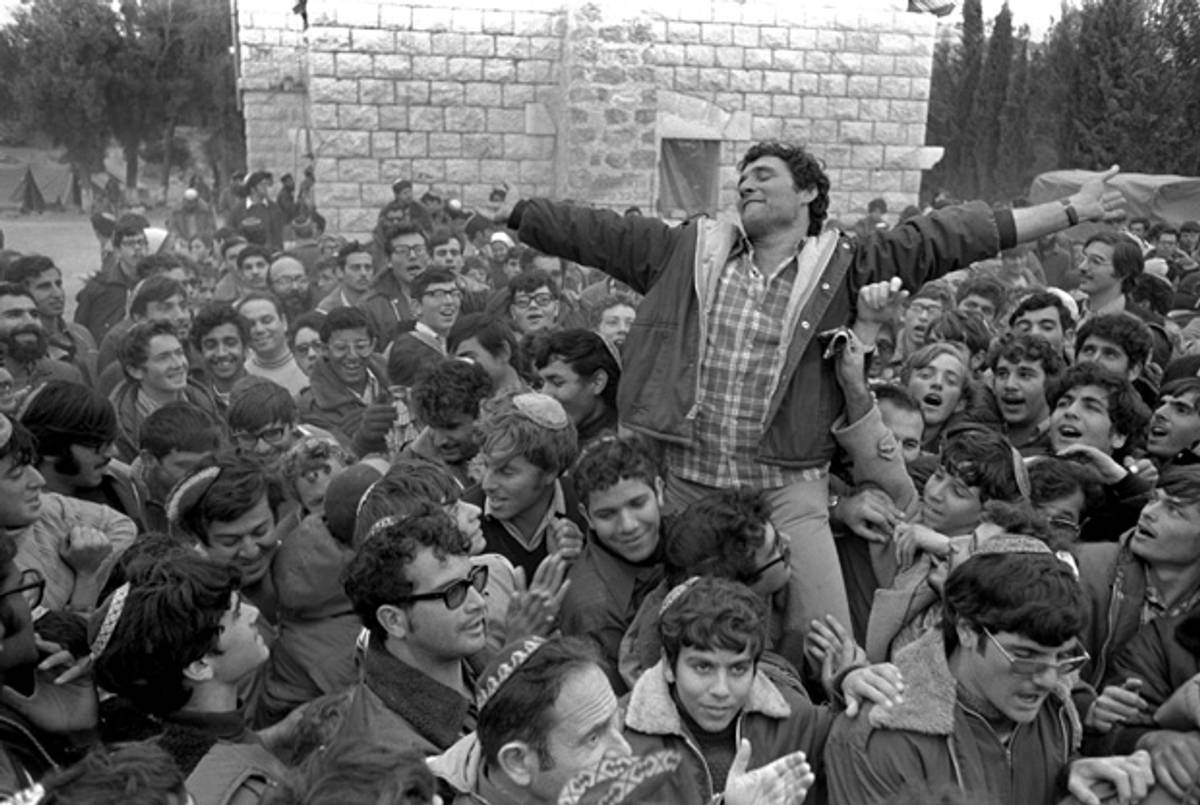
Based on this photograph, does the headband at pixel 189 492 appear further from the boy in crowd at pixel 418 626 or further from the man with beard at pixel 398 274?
the man with beard at pixel 398 274

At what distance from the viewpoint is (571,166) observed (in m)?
14.0

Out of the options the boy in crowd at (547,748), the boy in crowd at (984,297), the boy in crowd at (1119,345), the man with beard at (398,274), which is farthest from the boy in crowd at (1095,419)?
the man with beard at (398,274)

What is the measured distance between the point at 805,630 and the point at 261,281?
6.68 m

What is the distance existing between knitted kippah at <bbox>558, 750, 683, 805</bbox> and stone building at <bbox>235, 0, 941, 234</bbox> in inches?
469

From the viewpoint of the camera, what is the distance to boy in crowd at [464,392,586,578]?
12.5 feet

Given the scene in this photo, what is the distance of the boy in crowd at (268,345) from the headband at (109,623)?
3.87 m

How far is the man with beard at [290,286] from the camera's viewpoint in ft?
28.6

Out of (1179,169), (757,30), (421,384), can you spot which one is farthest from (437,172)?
(1179,169)

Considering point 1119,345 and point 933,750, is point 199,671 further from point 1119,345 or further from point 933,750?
point 1119,345

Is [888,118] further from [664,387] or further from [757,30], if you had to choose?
[664,387]

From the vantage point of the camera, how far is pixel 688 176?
1469cm

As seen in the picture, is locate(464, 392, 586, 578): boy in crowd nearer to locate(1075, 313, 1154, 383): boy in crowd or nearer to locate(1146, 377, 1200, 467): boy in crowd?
locate(1146, 377, 1200, 467): boy in crowd

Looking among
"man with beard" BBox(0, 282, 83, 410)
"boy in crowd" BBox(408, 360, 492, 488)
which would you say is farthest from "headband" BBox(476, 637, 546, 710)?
"man with beard" BBox(0, 282, 83, 410)

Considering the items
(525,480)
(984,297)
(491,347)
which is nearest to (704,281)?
(525,480)
